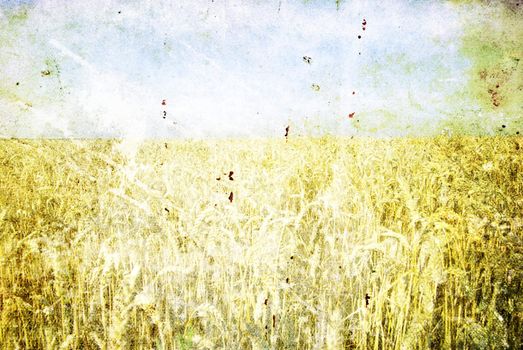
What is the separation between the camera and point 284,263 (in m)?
2.21

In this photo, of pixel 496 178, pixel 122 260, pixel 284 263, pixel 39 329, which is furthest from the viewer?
pixel 496 178

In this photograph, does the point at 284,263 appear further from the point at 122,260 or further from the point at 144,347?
the point at 122,260

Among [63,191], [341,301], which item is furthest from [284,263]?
[63,191]

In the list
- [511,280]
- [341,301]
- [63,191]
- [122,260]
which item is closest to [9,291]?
[122,260]

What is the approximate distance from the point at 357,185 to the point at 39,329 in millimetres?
3192

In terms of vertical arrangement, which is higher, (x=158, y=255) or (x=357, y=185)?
(x=357, y=185)

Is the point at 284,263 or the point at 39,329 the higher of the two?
the point at 284,263

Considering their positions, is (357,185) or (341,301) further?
(357,185)

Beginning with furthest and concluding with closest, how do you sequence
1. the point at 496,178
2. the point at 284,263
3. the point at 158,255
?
the point at 496,178, the point at 158,255, the point at 284,263

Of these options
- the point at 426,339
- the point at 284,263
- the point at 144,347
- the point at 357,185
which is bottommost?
the point at 144,347

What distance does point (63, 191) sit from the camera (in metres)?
4.12

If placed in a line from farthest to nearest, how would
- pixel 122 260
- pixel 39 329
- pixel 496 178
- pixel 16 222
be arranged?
pixel 496 178, pixel 16 222, pixel 122 260, pixel 39 329

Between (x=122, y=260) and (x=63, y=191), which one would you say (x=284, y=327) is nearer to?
(x=122, y=260)

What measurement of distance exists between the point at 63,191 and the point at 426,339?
404 centimetres
